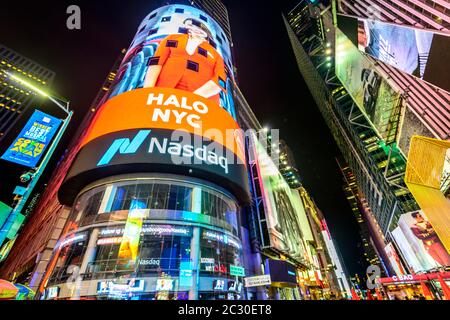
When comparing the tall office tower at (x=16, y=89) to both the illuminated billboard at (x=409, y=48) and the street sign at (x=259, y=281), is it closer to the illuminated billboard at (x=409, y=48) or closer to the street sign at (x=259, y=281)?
the street sign at (x=259, y=281)

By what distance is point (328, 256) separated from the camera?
6150 cm

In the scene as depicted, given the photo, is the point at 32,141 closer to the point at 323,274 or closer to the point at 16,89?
the point at 16,89

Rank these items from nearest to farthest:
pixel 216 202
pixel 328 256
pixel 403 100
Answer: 1. pixel 216 202
2. pixel 403 100
3. pixel 328 256

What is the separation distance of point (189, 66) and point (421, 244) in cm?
3213

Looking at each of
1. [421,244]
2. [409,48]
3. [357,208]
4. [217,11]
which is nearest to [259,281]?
[409,48]

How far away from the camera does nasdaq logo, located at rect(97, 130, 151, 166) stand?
47.3 ft

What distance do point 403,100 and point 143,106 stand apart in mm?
25081

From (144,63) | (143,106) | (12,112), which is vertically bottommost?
(143,106)

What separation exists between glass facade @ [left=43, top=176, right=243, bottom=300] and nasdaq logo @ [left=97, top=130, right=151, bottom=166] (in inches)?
76.5

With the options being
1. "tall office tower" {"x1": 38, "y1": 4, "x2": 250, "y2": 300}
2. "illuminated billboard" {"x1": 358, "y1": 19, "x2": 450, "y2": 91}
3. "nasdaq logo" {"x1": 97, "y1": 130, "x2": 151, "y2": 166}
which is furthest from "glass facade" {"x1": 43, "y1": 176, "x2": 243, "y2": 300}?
"illuminated billboard" {"x1": 358, "y1": 19, "x2": 450, "y2": 91}

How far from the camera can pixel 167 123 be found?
16031 mm

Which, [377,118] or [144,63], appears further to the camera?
[377,118]
